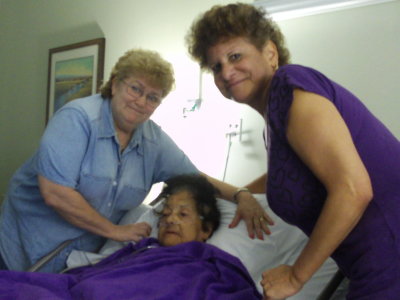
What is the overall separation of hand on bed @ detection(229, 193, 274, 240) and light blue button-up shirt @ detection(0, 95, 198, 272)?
416 millimetres

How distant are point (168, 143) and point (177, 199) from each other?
0.99 ft

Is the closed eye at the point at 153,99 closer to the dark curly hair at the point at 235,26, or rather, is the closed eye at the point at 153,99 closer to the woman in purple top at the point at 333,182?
the dark curly hair at the point at 235,26

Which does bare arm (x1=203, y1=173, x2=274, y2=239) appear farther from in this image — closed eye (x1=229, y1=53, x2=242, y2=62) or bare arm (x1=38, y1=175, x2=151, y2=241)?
closed eye (x1=229, y1=53, x2=242, y2=62)

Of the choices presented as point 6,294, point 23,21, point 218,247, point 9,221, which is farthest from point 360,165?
point 23,21

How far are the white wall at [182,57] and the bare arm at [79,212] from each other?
0.61 meters

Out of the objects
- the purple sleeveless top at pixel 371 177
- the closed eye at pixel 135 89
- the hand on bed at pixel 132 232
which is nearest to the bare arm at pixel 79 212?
the hand on bed at pixel 132 232

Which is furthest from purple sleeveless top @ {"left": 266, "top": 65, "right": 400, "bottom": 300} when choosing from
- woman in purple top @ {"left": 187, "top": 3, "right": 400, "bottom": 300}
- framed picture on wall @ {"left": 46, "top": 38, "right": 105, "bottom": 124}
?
framed picture on wall @ {"left": 46, "top": 38, "right": 105, "bottom": 124}

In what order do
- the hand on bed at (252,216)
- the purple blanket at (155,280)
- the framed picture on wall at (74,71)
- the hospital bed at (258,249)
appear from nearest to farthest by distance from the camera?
the purple blanket at (155,280) < the hospital bed at (258,249) < the hand on bed at (252,216) < the framed picture on wall at (74,71)

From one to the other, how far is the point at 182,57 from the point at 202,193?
0.89 meters

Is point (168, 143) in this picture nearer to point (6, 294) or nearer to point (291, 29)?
point (291, 29)

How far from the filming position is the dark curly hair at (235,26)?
2.96 feet

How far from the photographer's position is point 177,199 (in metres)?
1.46

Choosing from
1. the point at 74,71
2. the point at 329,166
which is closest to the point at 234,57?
the point at 329,166

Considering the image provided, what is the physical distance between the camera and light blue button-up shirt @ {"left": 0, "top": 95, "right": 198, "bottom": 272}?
1.33m
